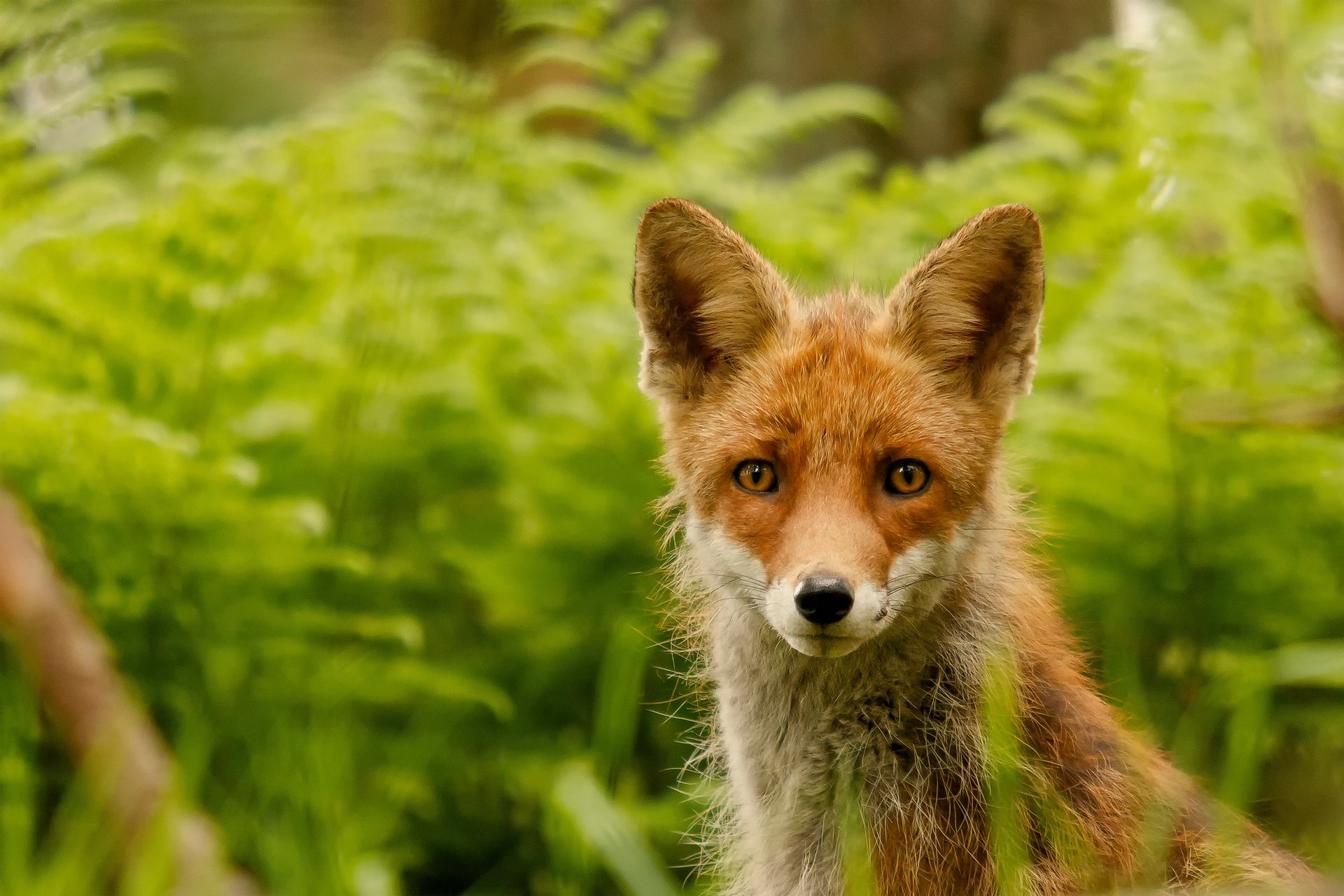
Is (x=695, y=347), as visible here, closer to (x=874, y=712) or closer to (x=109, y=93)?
(x=874, y=712)

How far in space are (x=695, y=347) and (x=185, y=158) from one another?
14.8 ft

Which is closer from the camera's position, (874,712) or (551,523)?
(874,712)

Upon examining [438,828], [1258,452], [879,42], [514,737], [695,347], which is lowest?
[438,828]

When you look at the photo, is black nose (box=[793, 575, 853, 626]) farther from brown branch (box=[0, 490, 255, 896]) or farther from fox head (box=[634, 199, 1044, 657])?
brown branch (box=[0, 490, 255, 896])

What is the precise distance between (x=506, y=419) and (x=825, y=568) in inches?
166

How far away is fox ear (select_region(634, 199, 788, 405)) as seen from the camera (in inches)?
186

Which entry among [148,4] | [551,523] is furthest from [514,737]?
[148,4]

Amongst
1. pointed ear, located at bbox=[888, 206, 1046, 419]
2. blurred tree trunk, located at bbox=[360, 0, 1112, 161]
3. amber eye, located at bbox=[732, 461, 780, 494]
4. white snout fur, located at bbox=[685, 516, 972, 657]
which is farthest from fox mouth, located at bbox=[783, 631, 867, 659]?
blurred tree trunk, located at bbox=[360, 0, 1112, 161]

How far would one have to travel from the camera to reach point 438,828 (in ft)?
24.4

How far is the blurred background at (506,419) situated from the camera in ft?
20.7

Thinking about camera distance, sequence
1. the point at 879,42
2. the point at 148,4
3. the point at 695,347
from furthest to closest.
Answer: the point at 879,42
the point at 695,347
the point at 148,4

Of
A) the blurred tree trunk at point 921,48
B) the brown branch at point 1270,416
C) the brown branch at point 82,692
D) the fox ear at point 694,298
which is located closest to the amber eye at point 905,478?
the fox ear at point 694,298

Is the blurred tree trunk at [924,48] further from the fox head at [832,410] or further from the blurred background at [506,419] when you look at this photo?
the fox head at [832,410]

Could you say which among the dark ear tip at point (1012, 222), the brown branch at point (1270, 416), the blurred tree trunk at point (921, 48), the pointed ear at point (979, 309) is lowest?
the brown branch at point (1270, 416)
